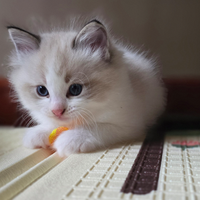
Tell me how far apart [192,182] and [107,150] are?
529 millimetres

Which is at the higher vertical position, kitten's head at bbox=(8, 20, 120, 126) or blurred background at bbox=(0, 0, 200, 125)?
blurred background at bbox=(0, 0, 200, 125)

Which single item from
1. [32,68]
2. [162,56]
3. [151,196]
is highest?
[162,56]

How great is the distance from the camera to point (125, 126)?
152cm

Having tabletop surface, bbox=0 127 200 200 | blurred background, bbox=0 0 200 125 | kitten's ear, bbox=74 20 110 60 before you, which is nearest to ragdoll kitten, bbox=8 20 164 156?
kitten's ear, bbox=74 20 110 60

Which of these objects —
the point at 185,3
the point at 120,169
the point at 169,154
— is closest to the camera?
the point at 120,169

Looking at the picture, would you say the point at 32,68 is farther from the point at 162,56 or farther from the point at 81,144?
the point at 162,56

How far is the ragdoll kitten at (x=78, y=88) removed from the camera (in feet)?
4.18

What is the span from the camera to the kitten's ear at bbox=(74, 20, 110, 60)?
135cm

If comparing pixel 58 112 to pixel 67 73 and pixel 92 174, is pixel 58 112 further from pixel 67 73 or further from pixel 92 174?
pixel 92 174

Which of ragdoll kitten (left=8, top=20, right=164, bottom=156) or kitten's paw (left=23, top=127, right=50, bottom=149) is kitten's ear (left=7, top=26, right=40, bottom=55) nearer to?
ragdoll kitten (left=8, top=20, right=164, bottom=156)

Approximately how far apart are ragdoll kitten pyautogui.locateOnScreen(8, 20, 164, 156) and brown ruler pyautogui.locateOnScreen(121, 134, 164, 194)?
0.74 ft

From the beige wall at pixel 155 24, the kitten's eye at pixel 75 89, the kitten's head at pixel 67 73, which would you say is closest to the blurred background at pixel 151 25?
the beige wall at pixel 155 24

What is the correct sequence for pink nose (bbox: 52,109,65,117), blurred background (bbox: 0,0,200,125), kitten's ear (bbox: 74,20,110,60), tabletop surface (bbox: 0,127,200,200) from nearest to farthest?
tabletop surface (bbox: 0,127,200,200), pink nose (bbox: 52,109,65,117), kitten's ear (bbox: 74,20,110,60), blurred background (bbox: 0,0,200,125)

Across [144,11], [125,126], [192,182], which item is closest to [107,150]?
[125,126]
